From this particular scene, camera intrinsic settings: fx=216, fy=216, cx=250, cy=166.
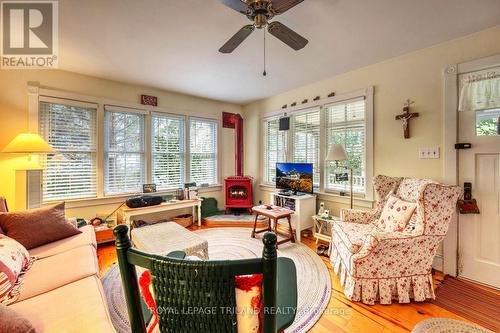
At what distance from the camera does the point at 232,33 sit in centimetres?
219

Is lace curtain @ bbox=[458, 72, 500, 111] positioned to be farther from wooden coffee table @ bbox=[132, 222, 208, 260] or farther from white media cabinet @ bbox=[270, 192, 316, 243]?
wooden coffee table @ bbox=[132, 222, 208, 260]

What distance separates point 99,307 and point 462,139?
3.48 meters

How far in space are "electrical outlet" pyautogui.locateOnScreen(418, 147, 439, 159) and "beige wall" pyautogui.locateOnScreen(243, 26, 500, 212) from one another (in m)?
0.04

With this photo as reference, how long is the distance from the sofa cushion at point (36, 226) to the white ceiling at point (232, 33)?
1.80 m

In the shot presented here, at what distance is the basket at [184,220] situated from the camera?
4.00 metres

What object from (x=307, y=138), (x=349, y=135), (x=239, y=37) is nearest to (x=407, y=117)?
(x=349, y=135)

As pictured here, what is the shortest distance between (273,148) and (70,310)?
383cm

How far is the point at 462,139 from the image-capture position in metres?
2.31

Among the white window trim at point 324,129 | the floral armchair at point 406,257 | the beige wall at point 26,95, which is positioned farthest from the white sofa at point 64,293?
the white window trim at point 324,129

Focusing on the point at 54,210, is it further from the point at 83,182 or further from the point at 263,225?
the point at 263,225

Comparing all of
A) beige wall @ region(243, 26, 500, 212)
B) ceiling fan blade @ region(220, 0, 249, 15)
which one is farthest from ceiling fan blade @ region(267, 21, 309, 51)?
beige wall @ region(243, 26, 500, 212)

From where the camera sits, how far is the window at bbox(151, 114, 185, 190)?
398 centimetres

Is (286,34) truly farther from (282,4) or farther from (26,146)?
(26,146)

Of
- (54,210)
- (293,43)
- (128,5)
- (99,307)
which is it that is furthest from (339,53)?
(54,210)
